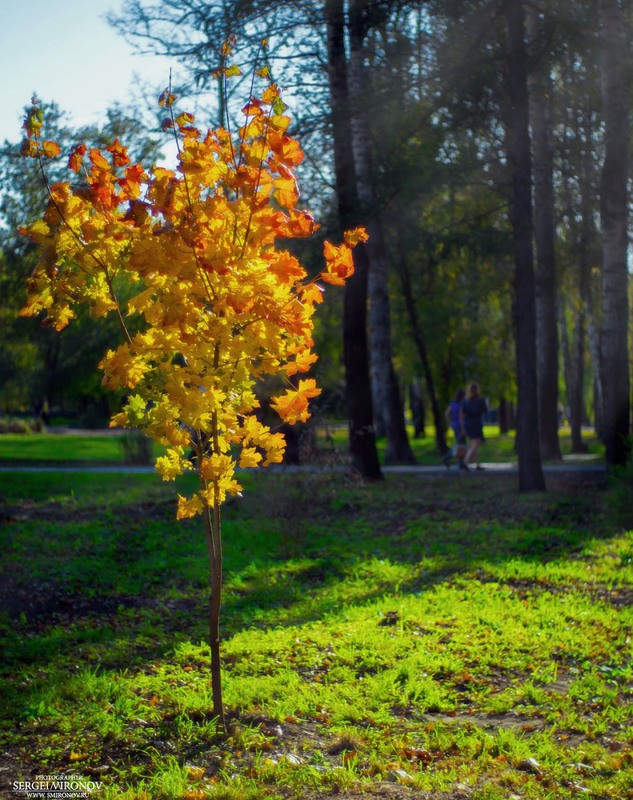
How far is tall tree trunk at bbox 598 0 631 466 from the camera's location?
14.5 meters

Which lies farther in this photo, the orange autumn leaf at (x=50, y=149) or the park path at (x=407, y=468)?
the park path at (x=407, y=468)

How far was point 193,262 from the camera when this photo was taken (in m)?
4.09

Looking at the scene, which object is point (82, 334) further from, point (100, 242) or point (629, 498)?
point (100, 242)

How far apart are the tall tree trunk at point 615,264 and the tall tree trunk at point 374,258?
3.61 metres

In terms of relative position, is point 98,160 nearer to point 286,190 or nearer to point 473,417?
point 286,190

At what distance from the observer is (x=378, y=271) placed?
19.4 metres

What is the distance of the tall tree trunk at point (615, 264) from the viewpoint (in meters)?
14.5

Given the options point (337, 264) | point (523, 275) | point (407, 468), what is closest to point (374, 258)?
point (407, 468)

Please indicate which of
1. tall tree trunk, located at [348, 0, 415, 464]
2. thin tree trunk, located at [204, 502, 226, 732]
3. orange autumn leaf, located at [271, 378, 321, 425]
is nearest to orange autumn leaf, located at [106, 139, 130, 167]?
orange autumn leaf, located at [271, 378, 321, 425]

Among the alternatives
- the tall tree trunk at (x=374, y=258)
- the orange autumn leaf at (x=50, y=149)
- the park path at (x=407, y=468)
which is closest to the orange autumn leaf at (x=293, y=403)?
the orange autumn leaf at (x=50, y=149)

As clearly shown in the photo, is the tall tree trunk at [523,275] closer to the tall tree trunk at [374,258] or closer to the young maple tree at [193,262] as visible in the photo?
the tall tree trunk at [374,258]

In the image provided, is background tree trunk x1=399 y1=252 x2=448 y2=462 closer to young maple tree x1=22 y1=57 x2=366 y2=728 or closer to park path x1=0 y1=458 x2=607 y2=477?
park path x1=0 y1=458 x2=607 y2=477

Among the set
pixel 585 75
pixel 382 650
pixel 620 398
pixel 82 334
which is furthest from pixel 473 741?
pixel 82 334

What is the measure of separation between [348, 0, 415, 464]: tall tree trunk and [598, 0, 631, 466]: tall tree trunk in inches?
142
